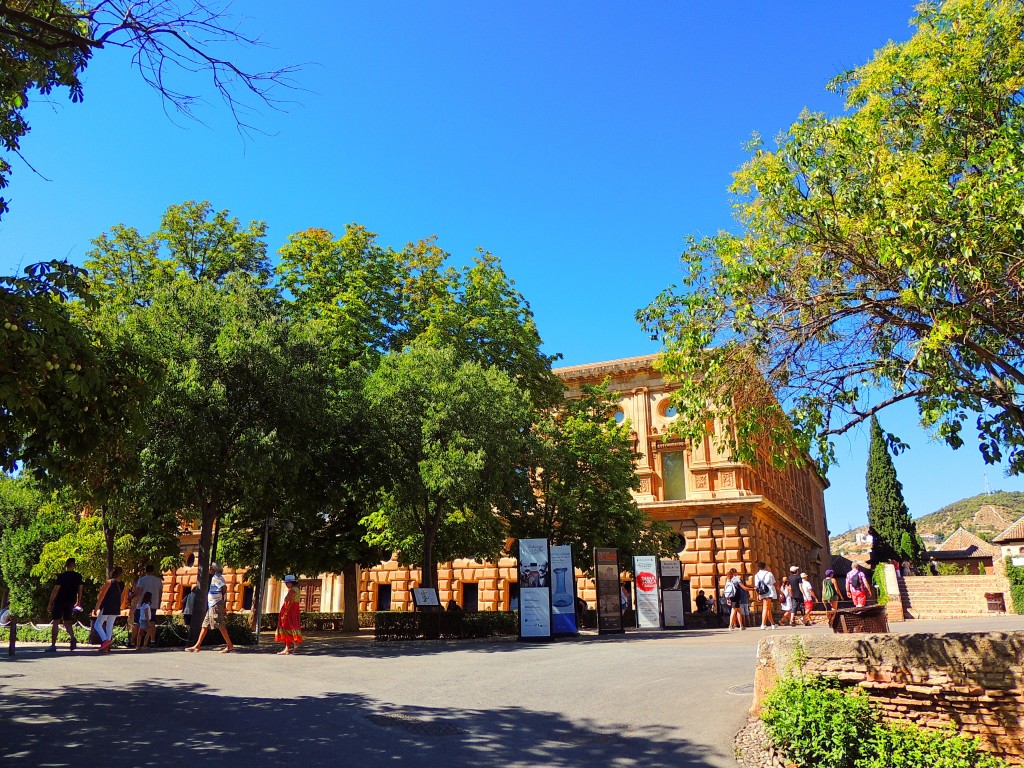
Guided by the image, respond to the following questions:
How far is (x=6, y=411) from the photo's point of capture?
355 inches

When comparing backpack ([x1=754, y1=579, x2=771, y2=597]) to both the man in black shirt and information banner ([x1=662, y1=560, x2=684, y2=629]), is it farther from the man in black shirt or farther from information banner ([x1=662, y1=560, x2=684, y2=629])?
the man in black shirt

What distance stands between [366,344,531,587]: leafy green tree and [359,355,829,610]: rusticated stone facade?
12.5 meters

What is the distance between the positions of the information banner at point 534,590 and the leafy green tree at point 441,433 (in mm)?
2211

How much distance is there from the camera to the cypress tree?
59.1m

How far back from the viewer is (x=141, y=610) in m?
17.8

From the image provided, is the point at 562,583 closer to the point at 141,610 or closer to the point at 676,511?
the point at 141,610

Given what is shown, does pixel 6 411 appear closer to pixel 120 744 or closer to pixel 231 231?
pixel 120 744

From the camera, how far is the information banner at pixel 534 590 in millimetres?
20344

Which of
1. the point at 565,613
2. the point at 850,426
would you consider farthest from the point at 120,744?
the point at 565,613

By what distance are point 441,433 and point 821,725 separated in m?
15.1

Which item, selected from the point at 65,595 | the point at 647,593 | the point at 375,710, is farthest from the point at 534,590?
the point at 375,710

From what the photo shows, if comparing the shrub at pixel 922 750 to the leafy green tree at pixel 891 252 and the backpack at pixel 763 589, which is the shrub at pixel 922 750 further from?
the backpack at pixel 763 589

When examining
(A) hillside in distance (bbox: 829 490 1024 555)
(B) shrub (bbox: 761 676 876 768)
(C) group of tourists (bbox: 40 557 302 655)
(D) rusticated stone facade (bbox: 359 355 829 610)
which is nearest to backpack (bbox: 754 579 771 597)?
(D) rusticated stone facade (bbox: 359 355 829 610)

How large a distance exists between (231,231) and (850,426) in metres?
26.7
